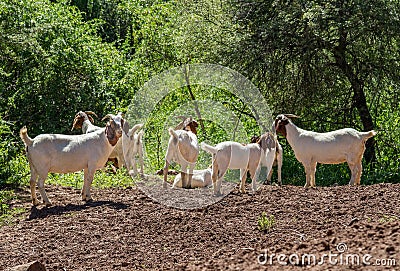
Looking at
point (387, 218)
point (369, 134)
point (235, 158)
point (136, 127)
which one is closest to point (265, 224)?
point (387, 218)

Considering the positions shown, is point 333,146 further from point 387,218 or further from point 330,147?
point 387,218

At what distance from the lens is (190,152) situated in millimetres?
12305

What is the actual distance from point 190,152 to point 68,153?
6.72 feet

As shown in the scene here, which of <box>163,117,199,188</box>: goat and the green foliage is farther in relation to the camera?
the green foliage

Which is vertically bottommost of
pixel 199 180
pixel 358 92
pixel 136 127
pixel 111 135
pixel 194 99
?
pixel 199 180

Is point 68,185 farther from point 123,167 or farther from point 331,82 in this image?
point 331,82

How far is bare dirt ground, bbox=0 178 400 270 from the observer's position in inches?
246

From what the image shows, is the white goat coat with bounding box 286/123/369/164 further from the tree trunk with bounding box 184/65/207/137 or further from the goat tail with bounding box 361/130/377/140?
the tree trunk with bounding box 184/65/207/137

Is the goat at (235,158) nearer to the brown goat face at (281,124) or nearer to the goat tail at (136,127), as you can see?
the brown goat face at (281,124)

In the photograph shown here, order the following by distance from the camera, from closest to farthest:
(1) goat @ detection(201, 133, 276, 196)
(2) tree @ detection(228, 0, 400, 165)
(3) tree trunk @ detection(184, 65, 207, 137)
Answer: (1) goat @ detection(201, 133, 276, 196)
(3) tree trunk @ detection(184, 65, 207, 137)
(2) tree @ detection(228, 0, 400, 165)

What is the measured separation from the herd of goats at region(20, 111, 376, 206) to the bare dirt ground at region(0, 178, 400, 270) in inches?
19.5

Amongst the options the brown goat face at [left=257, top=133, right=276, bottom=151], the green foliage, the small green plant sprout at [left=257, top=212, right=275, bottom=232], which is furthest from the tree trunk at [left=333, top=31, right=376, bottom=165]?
the small green plant sprout at [left=257, top=212, right=275, bottom=232]

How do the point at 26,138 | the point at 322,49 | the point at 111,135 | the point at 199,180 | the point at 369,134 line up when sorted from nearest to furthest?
the point at 26,138
the point at 111,135
the point at 199,180
the point at 369,134
the point at 322,49

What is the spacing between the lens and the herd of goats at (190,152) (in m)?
11.4
